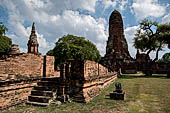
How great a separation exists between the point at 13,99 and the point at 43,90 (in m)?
1.38

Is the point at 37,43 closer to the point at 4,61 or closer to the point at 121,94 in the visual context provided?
the point at 4,61

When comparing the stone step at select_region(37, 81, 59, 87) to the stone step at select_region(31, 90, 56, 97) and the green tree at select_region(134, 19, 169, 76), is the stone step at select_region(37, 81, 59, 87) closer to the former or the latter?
the stone step at select_region(31, 90, 56, 97)

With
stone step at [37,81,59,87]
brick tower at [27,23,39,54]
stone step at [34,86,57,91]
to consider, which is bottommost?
stone step at [34,86,57,91]

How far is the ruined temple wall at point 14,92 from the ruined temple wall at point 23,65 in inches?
21.0

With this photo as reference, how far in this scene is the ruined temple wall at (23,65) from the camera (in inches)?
230

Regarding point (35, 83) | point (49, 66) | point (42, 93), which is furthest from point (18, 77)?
point (49, 66)

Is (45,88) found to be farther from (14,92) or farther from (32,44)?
(32,44)

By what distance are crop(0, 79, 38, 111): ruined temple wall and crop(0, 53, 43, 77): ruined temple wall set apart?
53 cm

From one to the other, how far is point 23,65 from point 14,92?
56.0 inches

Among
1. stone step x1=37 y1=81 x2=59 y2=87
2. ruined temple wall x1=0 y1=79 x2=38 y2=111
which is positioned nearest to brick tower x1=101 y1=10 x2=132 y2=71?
stone step x1=37 y1=81 x2=59 y2=87

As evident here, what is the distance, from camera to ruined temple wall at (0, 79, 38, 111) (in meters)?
5.20

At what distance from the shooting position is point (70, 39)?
84.8 ft

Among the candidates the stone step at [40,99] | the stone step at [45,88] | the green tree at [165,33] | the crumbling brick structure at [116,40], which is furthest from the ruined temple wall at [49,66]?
the crumbling brick structure at [116,40]

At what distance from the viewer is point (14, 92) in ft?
18.6
